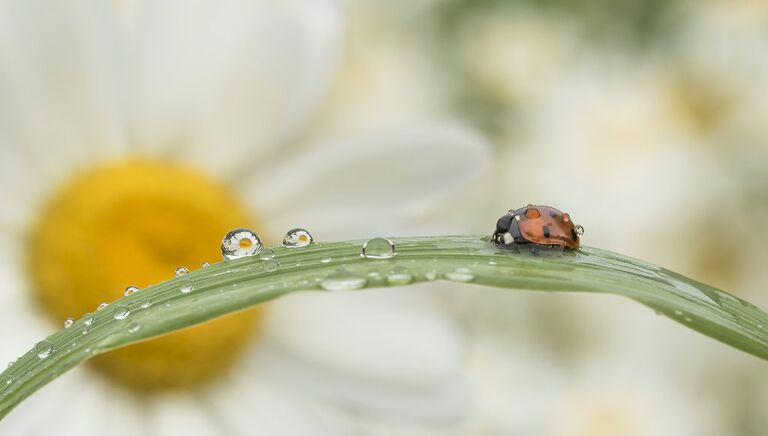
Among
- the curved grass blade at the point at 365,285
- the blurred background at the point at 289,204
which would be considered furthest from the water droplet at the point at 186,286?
the blurred background at the point at 289,204

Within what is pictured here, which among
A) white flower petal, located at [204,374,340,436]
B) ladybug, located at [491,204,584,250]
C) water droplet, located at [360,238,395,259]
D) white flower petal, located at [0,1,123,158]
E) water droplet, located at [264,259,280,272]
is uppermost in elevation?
white flower petal, located at [0,1,123,158]

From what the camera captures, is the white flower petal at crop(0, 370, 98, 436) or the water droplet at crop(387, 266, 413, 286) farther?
the white flower petal at crop(0, 370, 98, 436)

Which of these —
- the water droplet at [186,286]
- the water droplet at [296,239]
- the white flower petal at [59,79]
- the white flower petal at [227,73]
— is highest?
the white flower petal at [227,73]

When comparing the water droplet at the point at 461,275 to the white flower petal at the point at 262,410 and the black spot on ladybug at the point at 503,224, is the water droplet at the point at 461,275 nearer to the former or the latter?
the black spot on ladybug at the point at 503,224

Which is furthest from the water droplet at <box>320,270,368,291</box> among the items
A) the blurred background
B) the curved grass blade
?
the blurred background

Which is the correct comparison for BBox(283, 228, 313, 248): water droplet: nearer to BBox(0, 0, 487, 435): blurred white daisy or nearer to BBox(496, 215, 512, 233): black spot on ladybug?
BBox(496, 215, 512, 233): black spot on ladybug

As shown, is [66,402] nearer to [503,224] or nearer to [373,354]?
[373,354]

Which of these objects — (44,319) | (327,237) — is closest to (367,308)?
(327,237)
